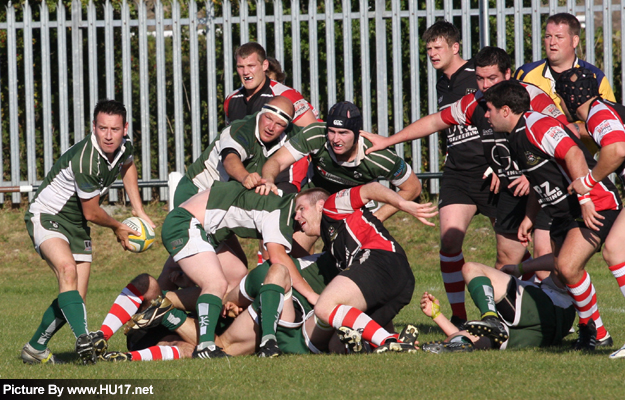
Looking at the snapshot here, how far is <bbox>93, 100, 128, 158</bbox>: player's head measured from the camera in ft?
20.4

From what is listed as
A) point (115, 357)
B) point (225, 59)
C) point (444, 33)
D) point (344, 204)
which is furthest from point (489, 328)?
point (225, 59)

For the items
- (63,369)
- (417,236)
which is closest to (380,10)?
(417,236)

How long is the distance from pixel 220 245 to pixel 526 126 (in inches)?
104

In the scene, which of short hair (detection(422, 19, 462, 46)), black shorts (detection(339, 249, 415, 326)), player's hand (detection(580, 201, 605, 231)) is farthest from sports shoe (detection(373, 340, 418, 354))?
short hair (detection(422, 19, 462, 46))

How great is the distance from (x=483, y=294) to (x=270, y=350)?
1.55m

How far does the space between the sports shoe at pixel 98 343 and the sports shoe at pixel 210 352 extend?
2.10 ft

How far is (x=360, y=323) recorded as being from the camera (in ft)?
18.0

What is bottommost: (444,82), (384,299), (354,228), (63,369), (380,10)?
(63,369)

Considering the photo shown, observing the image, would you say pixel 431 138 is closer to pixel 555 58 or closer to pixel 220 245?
pixel 555 58

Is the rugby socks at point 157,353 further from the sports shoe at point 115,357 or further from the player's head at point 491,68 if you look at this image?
the player's head at point 491,68

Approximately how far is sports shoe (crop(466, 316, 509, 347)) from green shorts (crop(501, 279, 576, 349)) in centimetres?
37

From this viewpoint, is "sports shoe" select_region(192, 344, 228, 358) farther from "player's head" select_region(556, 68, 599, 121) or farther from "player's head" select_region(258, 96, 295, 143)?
"player's head" select_region(556, 68, 599, 121)

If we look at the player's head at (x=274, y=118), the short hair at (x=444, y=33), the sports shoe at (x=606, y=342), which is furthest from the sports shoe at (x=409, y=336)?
the short hair at (x=444, y=33)

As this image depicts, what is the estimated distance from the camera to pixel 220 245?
664cm
